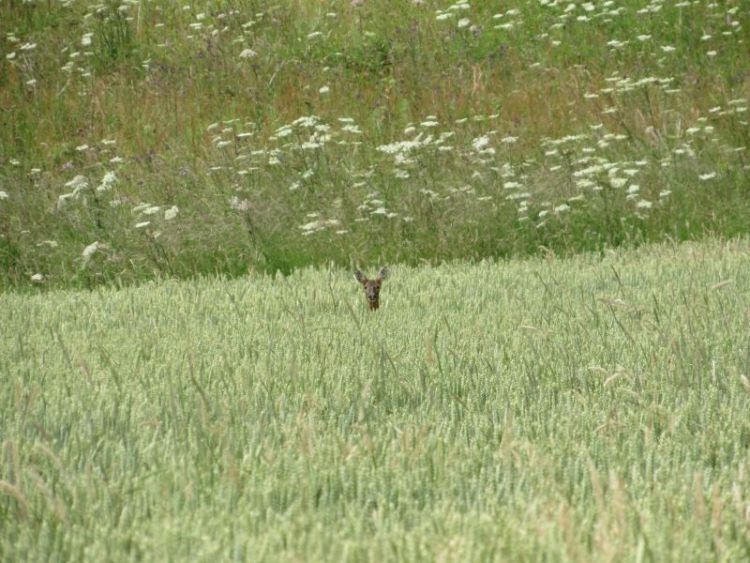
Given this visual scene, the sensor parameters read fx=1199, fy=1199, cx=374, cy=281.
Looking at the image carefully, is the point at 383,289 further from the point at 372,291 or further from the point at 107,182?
the point at 107,182

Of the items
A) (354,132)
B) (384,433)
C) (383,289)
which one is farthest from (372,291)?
(354,132)

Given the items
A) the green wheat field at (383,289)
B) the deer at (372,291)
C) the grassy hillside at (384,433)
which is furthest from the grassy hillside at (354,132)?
the grassy hillside at (384,433)

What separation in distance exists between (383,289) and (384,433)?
2.83 m

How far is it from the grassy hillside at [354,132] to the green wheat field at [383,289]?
0.15 ft

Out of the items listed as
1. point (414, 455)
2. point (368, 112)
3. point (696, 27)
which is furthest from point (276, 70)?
point (414, 455)

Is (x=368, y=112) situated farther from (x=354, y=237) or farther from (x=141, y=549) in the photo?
(x=141, y=549)

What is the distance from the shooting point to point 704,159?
9711 mm

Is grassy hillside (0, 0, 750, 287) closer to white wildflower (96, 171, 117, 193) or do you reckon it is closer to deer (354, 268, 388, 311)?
white wildflower (96, 171, 117, 193)

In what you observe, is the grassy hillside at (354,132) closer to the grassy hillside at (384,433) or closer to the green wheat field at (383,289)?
the green wheat field at (383,289)

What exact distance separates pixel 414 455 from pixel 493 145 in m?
8.14

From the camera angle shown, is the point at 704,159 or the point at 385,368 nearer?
the point at 385,368

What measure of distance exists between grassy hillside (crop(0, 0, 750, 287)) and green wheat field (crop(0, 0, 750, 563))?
0.05m

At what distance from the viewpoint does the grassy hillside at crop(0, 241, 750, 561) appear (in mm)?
2113

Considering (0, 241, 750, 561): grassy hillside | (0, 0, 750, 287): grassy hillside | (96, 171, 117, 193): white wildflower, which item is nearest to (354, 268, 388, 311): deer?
(0, 241, 750, 561): grassy hillside
